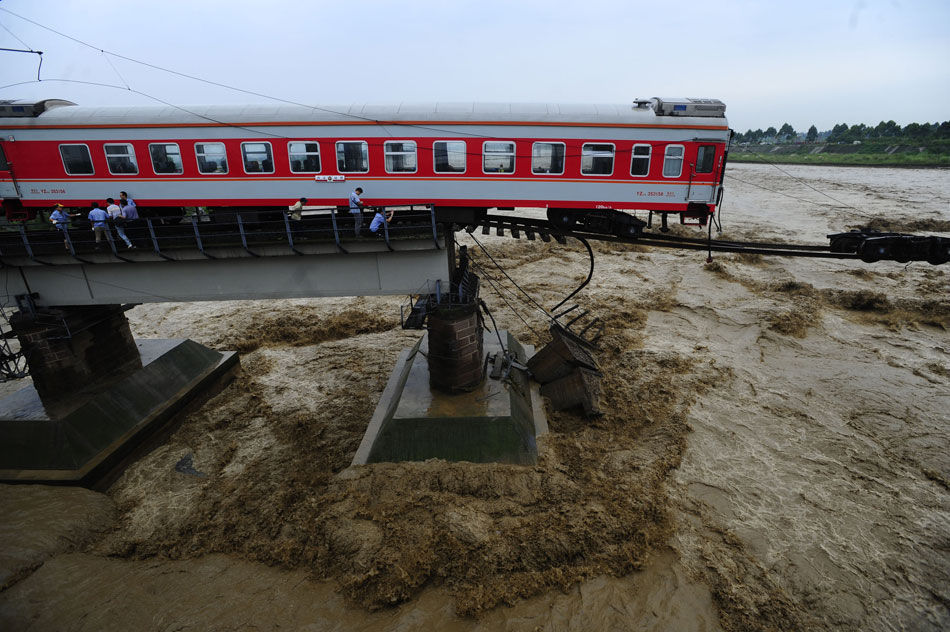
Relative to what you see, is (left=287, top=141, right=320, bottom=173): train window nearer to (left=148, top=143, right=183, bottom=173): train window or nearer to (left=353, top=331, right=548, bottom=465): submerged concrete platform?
(left=148, top=143, right=183, bottom=173): train window

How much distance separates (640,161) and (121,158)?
1369cm

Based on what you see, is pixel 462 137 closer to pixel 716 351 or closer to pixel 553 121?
pixel 553 121

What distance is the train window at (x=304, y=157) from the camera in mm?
11859

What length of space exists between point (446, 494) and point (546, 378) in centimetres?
550

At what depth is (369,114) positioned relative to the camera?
38.6 ft

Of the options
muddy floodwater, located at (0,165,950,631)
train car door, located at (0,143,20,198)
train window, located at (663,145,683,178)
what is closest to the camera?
muddy floodwater, located at (0,165,950,631)

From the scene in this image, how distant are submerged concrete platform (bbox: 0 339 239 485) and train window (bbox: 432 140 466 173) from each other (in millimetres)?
11371

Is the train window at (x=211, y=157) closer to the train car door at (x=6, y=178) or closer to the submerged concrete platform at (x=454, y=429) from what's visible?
the train car door at (x=6, y=178)

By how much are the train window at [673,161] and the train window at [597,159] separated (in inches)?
52.0

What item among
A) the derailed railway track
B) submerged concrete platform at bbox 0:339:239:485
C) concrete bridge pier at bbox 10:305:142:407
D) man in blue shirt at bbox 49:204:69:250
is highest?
man in blue shirt at bbox 49:204:69:250

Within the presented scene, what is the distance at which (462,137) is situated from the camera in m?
11.5

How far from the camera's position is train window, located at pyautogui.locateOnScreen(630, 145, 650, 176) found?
11.4 m

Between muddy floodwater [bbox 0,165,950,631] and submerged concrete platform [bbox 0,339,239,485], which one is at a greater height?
submerged concrete platform [bbox 0,339,239,485]

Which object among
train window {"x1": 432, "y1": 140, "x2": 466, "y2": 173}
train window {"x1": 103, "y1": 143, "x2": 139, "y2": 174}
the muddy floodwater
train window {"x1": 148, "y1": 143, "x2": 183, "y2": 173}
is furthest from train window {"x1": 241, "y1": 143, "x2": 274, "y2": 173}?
the muddy floodwater
